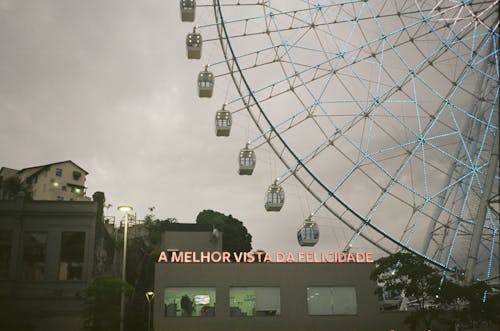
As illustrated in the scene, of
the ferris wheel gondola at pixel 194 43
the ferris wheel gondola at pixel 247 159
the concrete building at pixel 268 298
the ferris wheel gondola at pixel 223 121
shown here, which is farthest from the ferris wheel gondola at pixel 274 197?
the ferris wheel gondola at pixel 194 43

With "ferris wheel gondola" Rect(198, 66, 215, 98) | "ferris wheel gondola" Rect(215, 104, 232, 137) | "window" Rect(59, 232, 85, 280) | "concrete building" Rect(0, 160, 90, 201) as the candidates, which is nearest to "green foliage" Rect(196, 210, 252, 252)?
"concrete building" Rect(0, 160, 90, 201)

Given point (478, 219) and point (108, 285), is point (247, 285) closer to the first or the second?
point (108, 285)

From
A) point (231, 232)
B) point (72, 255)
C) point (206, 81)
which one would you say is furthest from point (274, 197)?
point (231, 232)

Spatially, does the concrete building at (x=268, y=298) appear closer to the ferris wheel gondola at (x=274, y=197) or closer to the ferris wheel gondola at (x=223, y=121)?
the ferris wheel gondola at (x=274, y=197)

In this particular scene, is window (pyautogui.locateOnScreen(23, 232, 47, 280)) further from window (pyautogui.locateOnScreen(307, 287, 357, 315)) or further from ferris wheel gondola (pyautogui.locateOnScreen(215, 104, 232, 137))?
window (pyautogui.locateOnScreen(307, 287, 357, 315))

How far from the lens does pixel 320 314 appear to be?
1578 inches

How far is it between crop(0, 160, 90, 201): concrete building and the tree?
178 feet

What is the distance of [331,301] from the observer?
40.6m

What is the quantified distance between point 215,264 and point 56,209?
40.1 ft

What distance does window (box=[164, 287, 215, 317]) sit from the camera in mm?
39031

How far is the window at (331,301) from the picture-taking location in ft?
132

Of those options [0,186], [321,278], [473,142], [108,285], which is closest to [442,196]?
[473,142]

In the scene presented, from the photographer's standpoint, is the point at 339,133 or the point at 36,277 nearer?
the point at 339,133

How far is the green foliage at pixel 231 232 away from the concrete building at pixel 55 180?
1804 cm
